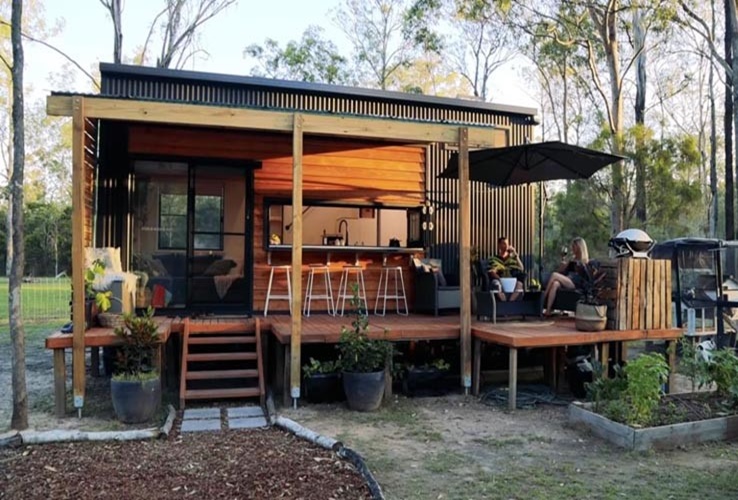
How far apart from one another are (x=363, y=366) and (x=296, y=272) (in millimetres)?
1042

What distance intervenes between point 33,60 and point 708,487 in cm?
1973

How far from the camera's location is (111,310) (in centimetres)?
543

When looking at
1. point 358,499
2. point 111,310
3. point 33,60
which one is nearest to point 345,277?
point 111,310

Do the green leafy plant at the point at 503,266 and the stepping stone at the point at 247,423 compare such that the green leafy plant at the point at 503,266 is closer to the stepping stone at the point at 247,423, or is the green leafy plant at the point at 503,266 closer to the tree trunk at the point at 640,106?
the stepping stone at the point at 247,423

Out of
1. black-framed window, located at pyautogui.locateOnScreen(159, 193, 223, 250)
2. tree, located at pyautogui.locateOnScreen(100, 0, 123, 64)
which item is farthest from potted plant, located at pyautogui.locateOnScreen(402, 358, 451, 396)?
tree, located at pyautogui.locateOnScreen(100, 0, 123, 64)

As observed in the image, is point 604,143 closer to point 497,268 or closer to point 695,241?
point 695,241

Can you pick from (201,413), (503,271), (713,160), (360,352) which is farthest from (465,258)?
(713,160)

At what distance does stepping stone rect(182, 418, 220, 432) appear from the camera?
439cm

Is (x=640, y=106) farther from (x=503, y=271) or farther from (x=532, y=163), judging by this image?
(x=503, y=271)

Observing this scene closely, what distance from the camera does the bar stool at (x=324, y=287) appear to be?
23.8ft

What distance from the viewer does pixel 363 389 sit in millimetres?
4922

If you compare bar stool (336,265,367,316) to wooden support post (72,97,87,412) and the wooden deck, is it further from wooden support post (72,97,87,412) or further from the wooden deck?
wooden support post (72,97,87,412)

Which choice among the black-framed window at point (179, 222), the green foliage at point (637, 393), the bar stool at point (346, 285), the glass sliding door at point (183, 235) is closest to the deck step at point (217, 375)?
the glass sliding door at point (183, 235)

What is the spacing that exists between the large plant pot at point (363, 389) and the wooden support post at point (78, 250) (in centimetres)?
223
